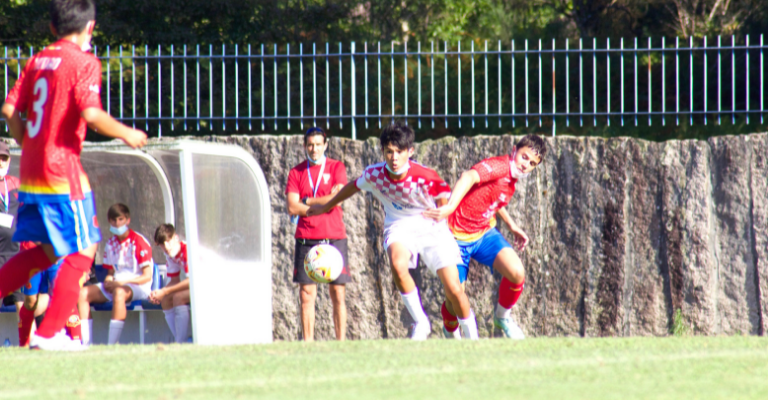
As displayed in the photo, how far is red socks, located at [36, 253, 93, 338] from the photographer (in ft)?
14.5

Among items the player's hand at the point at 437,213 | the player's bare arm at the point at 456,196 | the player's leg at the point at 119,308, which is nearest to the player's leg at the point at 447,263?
the player's bare arm at the point at 456,196

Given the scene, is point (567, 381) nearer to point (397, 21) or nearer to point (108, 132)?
point (108, 132)

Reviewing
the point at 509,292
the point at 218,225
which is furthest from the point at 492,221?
the point at 218,225

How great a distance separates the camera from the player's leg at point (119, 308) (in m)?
7.21

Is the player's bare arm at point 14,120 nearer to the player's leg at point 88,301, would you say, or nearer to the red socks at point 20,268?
the red socks at point 20,268

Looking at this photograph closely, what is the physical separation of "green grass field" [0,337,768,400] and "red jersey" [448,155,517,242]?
206cm

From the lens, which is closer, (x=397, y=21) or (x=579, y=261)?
(x=579, y=261)

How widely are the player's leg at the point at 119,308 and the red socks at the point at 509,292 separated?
354 cm

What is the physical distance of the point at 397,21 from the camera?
14.9 metres

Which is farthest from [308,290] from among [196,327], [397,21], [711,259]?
[397,21]

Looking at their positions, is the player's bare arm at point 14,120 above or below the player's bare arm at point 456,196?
above

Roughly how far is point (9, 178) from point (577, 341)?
548 centimetres

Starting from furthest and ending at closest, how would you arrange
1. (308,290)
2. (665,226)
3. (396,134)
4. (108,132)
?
(665,226) < (308,290) < (396,134) < (108,132)

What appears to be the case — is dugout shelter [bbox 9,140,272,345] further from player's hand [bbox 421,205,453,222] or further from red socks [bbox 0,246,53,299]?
player's hand [bbox 421,205,453,222]
